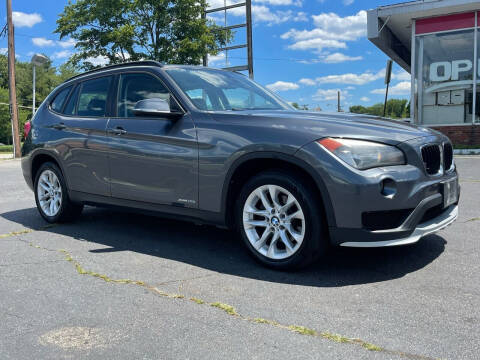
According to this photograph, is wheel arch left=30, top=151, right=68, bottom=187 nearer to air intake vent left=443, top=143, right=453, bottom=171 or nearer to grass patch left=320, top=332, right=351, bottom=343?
grass patch left=320, top=332, right=351, bottom=343

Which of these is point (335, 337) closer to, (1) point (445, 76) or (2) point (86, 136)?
(2) point (86, 136)

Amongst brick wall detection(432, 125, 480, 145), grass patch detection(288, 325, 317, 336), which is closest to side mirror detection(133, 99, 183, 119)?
grass patch detection(288, 325, 317, 336)

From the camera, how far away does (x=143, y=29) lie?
24.7 m

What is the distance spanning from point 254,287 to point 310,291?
399 millimetres

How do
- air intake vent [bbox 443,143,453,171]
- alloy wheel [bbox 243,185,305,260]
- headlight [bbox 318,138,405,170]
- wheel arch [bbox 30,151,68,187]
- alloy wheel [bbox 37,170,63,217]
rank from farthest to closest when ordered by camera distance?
alloy wheel [bbox 37,170,63,217] → wheel arch [bbox 30,151,68,187] → air intake vent [bbox 443,143,453,171] → alloy wheel [bbox 243,185,305,260] → headlight [bbox 318,138,405,170]

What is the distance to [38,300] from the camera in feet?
10.7

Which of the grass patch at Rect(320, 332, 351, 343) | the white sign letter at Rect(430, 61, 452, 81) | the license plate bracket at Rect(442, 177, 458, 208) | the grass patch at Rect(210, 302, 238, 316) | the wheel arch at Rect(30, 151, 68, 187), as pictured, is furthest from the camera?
the white sign letter at Rect(430, 61, 452, 81)

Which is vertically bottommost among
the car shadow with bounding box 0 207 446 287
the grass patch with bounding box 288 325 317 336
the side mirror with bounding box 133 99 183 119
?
the grass patch with bounding box 288 325 317 336

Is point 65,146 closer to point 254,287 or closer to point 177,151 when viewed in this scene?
point 177,151

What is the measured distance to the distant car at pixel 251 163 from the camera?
3.32 m

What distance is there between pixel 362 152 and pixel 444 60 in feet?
52.0

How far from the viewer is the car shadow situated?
3594 millimetres

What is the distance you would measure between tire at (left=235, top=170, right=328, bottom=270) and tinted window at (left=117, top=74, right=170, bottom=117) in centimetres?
147

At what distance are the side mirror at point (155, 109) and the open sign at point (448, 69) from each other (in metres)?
15.5
